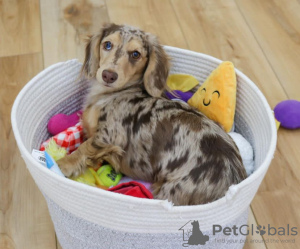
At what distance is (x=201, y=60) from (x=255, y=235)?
83 centimetres

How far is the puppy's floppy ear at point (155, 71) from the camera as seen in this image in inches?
80.0

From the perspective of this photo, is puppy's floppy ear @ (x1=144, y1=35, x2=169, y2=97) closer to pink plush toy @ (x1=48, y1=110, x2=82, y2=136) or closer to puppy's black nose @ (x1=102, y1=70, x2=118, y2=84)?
puppy's black nose @ (x1=102, y1=70, x2=118, y2=84)

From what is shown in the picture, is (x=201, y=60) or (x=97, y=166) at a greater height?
(x=201, y=60)

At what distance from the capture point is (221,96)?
2002 mm

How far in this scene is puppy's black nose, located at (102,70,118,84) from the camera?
1902mm

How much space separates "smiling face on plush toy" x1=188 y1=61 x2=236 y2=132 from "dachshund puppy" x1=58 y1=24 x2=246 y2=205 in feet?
0.46

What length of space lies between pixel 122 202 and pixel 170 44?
177 centimetres

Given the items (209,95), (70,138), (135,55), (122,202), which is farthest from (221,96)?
(122,202)

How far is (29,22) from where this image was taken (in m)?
3.15

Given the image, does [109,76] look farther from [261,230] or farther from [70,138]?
[261,230]

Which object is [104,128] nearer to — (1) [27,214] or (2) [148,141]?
(2) [148,141]

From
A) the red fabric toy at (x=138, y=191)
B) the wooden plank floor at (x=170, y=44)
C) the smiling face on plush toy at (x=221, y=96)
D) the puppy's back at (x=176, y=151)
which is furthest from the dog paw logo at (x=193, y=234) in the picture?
the smiling face on plush toy at (x=221, y=96)

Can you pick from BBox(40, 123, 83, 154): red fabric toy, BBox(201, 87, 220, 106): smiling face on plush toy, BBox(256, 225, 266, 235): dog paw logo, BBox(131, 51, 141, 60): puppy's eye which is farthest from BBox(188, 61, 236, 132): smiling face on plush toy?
BBox(40, 123, 83, 154): red fabric toy

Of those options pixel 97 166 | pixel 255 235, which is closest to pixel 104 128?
pixel 97 166
